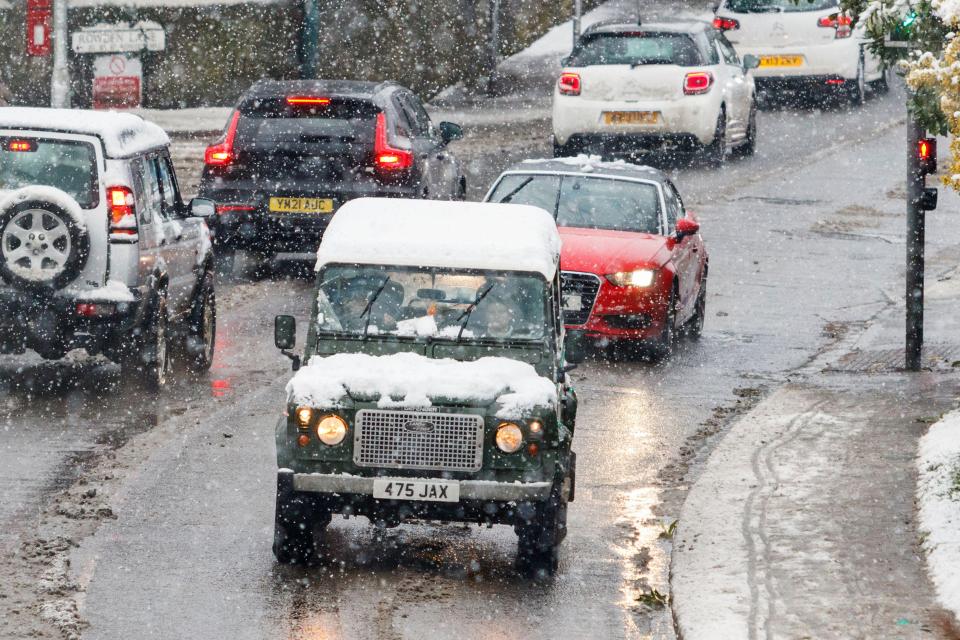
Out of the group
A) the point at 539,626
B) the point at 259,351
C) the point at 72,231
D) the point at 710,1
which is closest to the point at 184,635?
the point at 539,626

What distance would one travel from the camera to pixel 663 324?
14836 millimetres

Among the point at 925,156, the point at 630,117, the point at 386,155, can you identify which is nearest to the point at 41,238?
the point at 386,155

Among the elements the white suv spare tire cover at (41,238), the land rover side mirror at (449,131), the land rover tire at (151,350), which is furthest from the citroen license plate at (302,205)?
the white suv spare tire cover at (41,238)

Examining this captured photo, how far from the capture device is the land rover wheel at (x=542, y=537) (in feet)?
29.1

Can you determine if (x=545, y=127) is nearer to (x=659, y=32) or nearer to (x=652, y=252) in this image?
(x=659, y=32)

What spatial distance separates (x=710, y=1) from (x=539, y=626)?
33362 millimetres

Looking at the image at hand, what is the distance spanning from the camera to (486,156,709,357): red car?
14.7 meters

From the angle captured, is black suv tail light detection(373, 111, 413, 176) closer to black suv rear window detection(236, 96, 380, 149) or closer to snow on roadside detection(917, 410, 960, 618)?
black suv rear window detection(236, 96, 380, 149)

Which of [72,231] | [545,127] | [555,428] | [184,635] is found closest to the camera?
[184,635]

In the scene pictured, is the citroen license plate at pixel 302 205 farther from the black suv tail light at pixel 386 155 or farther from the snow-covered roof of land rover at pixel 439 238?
the snow-covered roof of land rover at pixel 439 238

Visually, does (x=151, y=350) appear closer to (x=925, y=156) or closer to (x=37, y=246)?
(x=37, y=246)

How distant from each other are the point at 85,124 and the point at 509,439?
5002 mm

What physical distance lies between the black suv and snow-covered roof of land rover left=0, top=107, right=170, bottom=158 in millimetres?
4257

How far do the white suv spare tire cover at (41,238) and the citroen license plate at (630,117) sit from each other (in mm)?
12728
